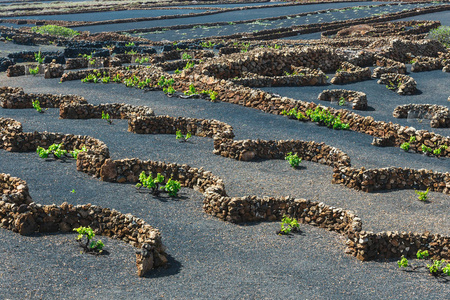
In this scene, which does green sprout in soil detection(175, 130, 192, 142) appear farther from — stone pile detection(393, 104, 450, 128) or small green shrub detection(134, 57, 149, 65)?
small green shrub detection(134, 57, 149, 65)

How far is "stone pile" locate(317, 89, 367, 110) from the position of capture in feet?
101

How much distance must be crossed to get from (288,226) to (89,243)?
5.16 meters

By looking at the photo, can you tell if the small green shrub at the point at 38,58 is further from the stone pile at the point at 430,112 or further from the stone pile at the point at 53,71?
the stone pile at the point at 430,112

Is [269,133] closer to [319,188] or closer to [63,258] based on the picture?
[319,188]

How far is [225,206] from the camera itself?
17.2m

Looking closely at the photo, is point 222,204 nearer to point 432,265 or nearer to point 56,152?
point 432,265

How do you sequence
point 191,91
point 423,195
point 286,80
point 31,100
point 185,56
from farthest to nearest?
1. point 185,56
2. point 286,80
3. point 191,91
4. point 31,100
5. point 423,195

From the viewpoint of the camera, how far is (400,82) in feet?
117

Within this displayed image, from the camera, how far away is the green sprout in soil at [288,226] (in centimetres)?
1642

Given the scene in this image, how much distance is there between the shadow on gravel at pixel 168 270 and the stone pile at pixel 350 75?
24.3 metres

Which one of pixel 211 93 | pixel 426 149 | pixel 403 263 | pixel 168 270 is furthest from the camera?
pixel 211 93

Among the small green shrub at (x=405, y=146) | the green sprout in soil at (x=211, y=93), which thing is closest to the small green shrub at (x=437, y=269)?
the small green shrub at (x=405, y=146)

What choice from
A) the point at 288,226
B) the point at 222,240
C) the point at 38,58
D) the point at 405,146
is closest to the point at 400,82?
the point at 405,146

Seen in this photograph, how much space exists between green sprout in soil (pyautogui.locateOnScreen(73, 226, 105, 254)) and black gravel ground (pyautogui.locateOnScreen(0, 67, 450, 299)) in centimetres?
25
